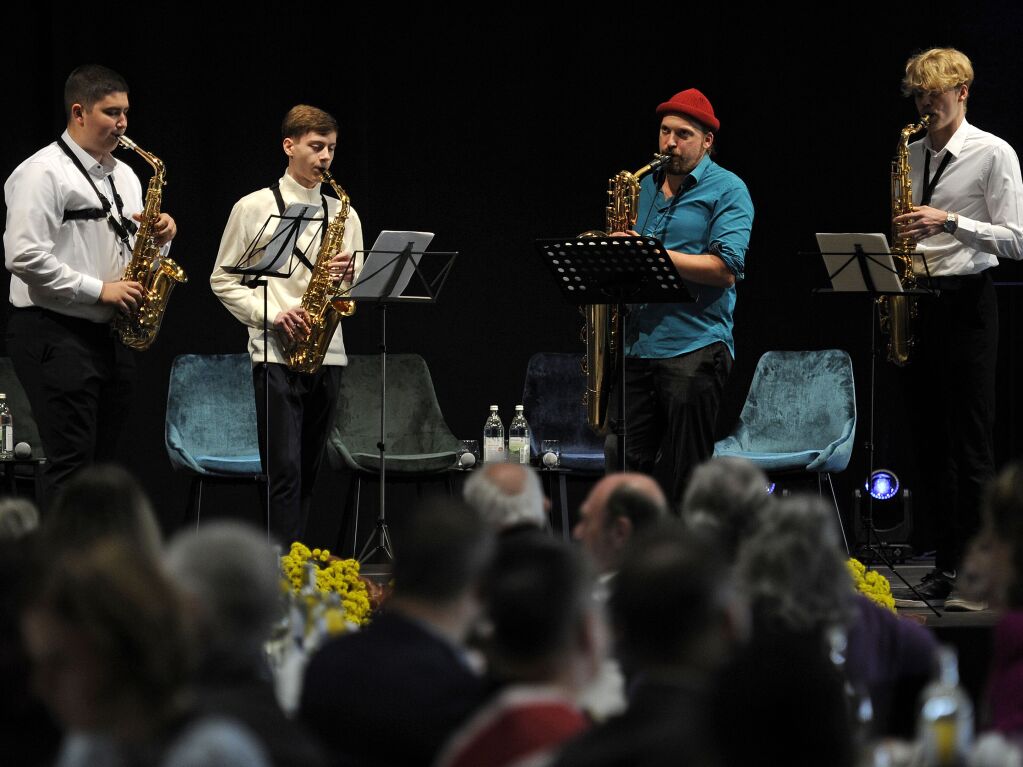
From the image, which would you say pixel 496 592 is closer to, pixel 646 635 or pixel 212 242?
pixel 646 635

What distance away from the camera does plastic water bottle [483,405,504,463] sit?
754cm

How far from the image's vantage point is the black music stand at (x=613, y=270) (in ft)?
16.7

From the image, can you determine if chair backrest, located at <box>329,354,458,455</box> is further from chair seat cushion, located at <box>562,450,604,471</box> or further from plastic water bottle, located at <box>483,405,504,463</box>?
chair seat cushion, located at <box>562,450,604,471</box>

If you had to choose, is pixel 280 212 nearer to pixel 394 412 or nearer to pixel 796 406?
pixel 394 412

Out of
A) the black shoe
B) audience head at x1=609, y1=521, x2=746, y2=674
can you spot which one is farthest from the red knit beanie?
audience head at x1=609, y1=521, x2=746, y2=674

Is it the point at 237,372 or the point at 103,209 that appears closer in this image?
the point at 103,209

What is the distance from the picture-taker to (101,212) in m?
5.74

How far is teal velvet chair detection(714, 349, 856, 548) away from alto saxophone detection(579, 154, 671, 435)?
155cm

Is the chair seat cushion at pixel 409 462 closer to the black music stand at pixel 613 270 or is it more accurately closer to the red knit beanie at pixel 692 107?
the black music stand at pixel 613 270

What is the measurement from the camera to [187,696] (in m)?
1.92

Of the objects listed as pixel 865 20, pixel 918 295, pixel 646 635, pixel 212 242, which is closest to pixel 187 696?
pixel 646 635

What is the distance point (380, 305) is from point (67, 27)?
9.52 ft

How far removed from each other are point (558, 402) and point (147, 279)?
2572 mm

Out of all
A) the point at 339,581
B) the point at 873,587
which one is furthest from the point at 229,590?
the point at 873,587
